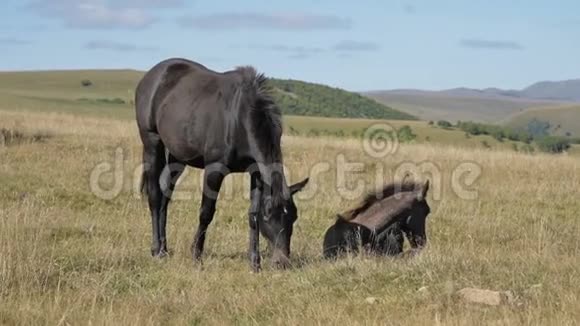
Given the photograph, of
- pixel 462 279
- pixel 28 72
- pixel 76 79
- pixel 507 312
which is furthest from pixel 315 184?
pixel 28 72

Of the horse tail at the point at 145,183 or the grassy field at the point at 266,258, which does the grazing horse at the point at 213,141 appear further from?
the grassy field at the point at 266,258

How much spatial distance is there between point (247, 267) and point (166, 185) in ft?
7.09

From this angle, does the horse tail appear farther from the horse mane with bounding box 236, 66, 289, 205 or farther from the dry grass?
the horse mane with bounding box 236, 66, 289, 205

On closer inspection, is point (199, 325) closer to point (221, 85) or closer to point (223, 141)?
point (223, 141)

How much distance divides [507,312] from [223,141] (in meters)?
4.08

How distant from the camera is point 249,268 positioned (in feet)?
26.7

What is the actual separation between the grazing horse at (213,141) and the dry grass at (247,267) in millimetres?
480

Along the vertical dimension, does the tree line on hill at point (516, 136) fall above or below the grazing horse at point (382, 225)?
below

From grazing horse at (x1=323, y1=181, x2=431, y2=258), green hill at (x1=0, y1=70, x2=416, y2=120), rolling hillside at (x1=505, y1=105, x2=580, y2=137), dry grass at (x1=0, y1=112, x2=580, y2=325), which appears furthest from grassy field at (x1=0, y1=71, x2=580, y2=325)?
rolling hillside at (x1=505, y1=105, x2=580, y2=137)

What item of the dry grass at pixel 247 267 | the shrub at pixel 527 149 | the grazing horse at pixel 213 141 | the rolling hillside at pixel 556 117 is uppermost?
the grazing horse at pixel 213 141

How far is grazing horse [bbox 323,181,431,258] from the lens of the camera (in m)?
8.96

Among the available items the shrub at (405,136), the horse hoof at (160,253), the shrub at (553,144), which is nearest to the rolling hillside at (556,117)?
the shrub at (553,144)

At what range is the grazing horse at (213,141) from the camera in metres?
8.02

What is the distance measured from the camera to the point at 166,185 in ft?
32.4
